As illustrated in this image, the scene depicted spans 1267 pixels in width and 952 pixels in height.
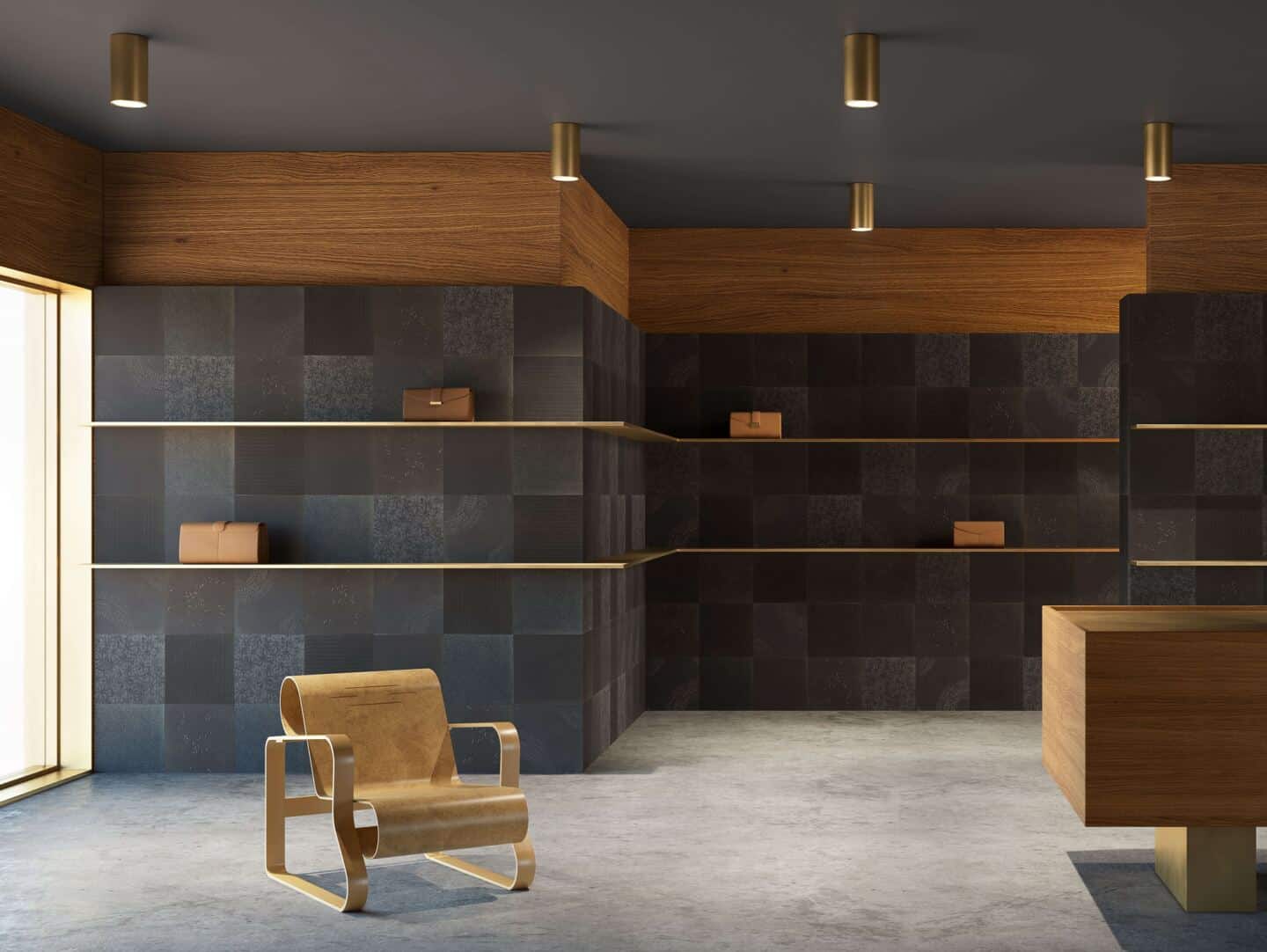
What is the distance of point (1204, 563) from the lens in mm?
7660

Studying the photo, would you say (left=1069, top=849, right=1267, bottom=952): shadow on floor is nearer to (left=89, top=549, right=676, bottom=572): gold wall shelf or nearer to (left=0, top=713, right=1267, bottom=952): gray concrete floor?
(left=0, top=713, right=1267, bottom=952): gray concrete floor

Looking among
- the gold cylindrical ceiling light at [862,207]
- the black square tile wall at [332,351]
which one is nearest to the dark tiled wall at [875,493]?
the gold cylindrical ceiling light at [862,207]

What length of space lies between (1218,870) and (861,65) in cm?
301

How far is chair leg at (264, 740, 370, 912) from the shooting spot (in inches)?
193

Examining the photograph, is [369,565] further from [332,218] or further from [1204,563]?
[1204,563]

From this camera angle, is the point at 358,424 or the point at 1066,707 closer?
the point at 1066,707

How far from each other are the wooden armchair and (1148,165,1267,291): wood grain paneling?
4.39m

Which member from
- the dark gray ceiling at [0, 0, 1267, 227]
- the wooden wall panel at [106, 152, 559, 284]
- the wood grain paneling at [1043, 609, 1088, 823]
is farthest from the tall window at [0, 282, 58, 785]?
→ the wood grain paneling at [1043, 609, 1088, 823]

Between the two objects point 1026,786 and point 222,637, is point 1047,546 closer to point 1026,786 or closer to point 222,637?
point 1026,786

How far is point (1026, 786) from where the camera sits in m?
7.03

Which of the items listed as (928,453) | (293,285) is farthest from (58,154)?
(928,453)

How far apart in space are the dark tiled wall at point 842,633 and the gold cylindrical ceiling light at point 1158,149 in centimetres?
315

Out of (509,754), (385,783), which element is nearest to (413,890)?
(385,783)

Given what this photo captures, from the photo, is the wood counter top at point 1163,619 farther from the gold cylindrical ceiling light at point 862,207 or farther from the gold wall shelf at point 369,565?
the gold cylindrical ceiling light at point 862,207
